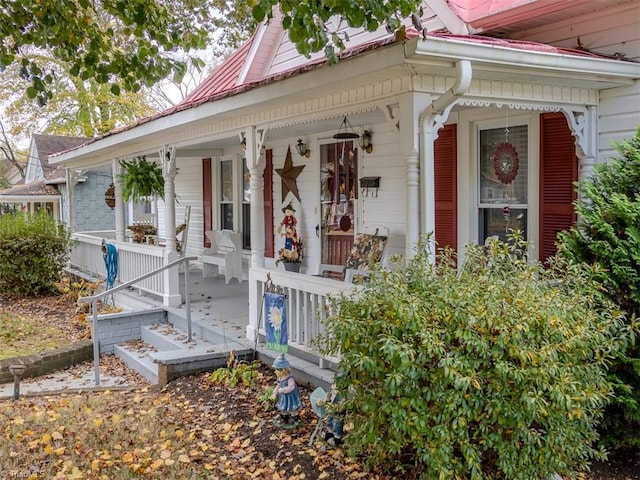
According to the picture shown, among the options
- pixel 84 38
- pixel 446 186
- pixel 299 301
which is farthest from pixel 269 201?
pixel 84 38

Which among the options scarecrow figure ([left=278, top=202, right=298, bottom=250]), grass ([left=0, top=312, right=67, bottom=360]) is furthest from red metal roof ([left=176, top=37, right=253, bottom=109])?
grass ([left=0, top=312, right=67, bottom=360])

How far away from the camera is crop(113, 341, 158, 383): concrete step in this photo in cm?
660

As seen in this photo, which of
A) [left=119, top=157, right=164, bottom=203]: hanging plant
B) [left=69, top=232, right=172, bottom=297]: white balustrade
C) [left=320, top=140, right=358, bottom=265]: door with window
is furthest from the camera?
[left=119, top=157, right=164, bottom=203]: hanging plant

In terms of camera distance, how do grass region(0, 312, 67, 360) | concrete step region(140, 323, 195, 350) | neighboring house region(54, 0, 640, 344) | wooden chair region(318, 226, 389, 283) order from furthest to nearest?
grass region(0, 312, 67, 360) → concrete step region(140, 323, 195, 350) → wooden chair region(318, 226, 389, 283) → neighboring house region(54, 0, 640, 344)

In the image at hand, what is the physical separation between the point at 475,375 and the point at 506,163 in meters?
3.59

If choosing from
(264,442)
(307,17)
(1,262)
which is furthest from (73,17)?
(1,262)

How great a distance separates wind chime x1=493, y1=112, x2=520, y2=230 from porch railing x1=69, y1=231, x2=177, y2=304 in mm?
4825

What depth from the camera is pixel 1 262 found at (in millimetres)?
11547

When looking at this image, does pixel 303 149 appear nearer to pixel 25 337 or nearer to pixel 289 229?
pixel 289 229

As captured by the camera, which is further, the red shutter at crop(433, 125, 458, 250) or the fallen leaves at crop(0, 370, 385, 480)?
the red shutter at crop(433, 125, 458, 250)

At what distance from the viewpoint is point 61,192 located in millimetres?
22547

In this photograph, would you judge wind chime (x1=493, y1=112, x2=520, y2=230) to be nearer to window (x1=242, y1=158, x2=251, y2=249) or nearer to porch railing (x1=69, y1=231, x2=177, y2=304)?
porch railing (x1=69, y1=231, x2=177, y2=304)

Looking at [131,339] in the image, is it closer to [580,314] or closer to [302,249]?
[302,249]

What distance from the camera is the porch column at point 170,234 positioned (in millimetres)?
8594
